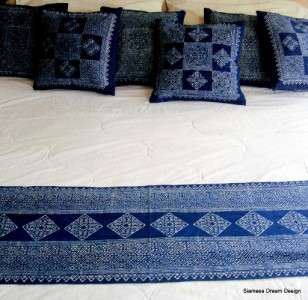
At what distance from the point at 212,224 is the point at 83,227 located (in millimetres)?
375

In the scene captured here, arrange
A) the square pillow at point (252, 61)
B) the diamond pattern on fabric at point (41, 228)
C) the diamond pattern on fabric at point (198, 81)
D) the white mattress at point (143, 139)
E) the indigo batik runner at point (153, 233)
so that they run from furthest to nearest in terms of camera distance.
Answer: the square pillow at point (252, 61)
the diamond pattern on fabric at point (198, 81)
the white mattress at point (143, 139)
the diamond pattern on fabric at point (41, 228)
the indigo batik runner at point (153, 233)

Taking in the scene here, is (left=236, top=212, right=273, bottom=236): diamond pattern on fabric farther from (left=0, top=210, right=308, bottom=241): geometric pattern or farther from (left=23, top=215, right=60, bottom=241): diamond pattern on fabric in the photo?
(left=23, top=215, right=60, bottom=241): diamond pattern on fabric

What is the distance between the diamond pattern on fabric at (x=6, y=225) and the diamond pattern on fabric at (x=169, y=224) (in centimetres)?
40

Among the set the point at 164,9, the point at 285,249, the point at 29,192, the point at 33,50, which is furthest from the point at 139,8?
the point at 285,249

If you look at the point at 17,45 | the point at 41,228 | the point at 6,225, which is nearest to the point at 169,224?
the point at 41,228

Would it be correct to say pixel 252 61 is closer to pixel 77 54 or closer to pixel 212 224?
pixel 77 54

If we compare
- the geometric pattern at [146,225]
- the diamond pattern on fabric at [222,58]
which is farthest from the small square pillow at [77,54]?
the geometric pattern at [146,225]

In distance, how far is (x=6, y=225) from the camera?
123 centimetres

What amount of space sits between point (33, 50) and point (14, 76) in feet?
0.51

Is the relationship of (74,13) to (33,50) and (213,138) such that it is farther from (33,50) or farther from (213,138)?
(213,138)

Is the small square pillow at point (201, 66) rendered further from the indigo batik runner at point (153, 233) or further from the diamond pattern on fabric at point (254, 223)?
the diamond pattern on fabric at point (254, 223)

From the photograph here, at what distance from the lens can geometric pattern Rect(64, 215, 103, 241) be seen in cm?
120

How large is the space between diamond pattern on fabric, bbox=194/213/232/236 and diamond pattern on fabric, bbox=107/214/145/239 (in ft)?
0.56

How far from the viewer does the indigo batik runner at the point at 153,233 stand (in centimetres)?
109
